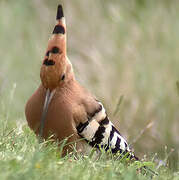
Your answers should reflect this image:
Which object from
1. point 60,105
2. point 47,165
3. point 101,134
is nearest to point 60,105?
point 60,105

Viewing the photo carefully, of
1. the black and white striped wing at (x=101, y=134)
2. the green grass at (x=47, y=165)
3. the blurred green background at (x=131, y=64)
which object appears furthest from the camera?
the blurred green background at (x=131, y=64)

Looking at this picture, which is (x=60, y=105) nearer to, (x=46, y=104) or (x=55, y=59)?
(x=46, y=104)

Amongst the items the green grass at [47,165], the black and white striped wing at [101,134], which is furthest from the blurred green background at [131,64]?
the green grass at [47,165]

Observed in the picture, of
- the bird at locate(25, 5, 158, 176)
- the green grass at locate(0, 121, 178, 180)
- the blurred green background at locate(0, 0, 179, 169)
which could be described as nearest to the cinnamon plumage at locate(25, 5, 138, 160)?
the bird at locate(25, 5, 158, 176)

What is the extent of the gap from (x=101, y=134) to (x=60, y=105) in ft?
1.32

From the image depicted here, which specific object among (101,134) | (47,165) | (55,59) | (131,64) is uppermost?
(55,59)

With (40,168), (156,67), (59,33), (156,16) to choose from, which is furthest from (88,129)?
(156,16)

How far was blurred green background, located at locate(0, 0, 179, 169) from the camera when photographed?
247 inches

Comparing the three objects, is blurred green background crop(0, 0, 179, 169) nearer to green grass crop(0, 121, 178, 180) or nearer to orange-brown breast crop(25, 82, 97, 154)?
orange-brown breast crop(25, 82, 97, 154)

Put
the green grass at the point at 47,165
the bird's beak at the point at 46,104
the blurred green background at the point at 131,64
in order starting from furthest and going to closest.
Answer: the blurred green background at the point at 131,64 < the bird's beak at the point at 46,104 < the green grass at the point at 47,165

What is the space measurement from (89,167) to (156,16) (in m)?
4.16

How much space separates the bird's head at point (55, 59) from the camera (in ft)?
11.4

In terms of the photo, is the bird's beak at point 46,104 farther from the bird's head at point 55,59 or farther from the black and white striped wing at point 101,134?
the black and white striped wing at point 101,134

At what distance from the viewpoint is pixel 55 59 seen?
138 inches
